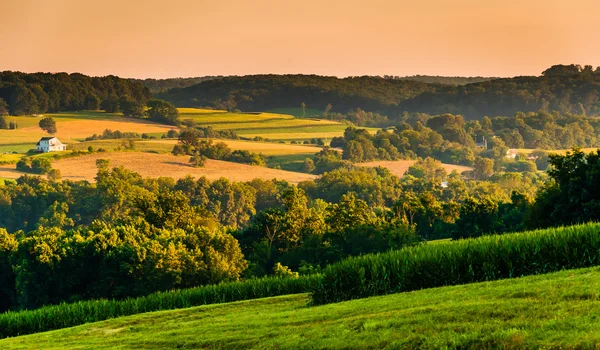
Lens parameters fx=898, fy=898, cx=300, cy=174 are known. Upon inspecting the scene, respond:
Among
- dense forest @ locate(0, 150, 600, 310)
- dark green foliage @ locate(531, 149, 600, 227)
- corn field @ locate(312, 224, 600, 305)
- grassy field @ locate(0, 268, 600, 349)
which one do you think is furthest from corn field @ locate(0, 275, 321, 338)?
dense forest @ locate(0, 150, 600, 310)

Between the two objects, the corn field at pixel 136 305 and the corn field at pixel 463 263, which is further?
the corn field at pixel 136 305

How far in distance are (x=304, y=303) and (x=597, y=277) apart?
1552cm

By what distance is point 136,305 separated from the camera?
45.2 m

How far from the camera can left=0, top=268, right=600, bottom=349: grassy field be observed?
17.6 m

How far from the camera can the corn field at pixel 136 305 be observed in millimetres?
42844

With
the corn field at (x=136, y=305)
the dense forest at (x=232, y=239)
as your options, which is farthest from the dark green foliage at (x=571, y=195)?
the corn field at (x=136, y=305)

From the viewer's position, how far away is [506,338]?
17.4 meters

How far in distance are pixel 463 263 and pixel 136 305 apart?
821 inches

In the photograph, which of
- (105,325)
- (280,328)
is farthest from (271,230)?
(280,328)

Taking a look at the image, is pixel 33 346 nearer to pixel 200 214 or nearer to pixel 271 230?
pixel 271 230

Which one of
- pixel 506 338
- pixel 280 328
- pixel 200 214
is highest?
pixel 506 338

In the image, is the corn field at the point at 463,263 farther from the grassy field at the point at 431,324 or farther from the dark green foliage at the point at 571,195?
the dark green foliage at the point at 571,195

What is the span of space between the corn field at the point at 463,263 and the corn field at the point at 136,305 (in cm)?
998

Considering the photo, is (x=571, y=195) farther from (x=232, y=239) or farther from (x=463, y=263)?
(x=232, y=239)
